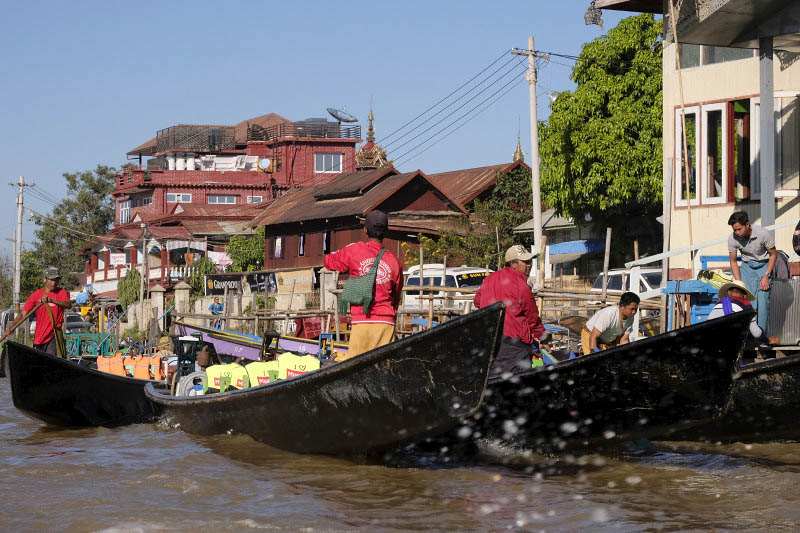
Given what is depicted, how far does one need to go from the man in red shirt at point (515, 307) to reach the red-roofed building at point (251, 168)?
52.2 metres

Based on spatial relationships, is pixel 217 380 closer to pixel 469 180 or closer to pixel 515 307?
pixel 515 307

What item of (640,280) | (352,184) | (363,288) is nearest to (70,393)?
(363,288)

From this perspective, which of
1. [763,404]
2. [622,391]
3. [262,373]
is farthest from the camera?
[262,373]

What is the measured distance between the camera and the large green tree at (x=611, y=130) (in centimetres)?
2786

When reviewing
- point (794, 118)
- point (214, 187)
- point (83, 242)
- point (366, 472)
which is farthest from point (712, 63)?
point (83, 242)

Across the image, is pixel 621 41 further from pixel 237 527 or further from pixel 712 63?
pixel 237 527

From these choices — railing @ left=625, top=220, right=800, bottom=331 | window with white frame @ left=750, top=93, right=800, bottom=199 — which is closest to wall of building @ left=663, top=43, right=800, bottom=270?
window with white frame @ left=750, top=93, right=800, bottom=199

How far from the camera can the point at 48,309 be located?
12.9 metres

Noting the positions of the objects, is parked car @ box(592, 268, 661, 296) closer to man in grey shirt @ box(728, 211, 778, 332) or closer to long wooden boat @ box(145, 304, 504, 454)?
man in grey shirt @ box(728, 211, 778, 332)

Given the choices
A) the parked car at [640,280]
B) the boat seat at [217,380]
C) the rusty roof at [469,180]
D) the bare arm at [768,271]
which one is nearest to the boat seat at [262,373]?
the boat seat at [217,380]

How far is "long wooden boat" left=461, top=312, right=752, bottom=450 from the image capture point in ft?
26.7

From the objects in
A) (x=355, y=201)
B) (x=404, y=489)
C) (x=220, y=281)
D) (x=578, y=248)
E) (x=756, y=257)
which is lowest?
(x=404, y=489)

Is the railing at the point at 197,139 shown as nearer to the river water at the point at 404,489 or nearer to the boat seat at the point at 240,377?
the boat seat at the point at 240,377

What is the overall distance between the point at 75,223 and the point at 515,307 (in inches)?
2519
